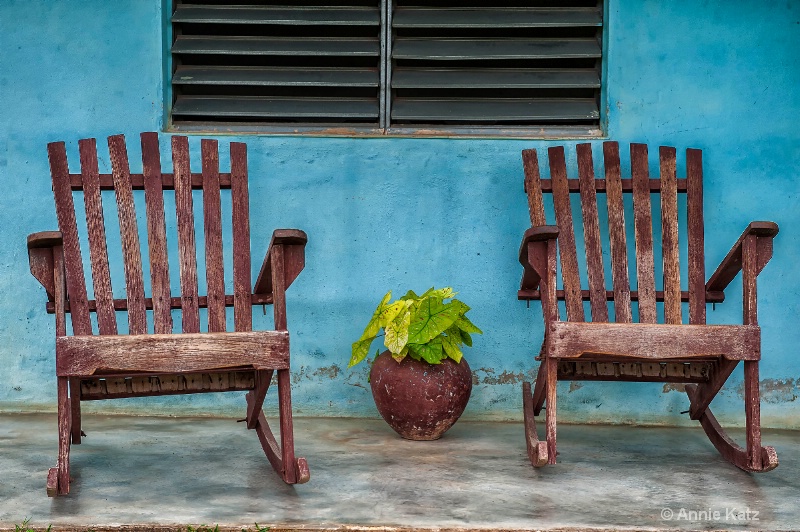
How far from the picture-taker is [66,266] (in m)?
3.17

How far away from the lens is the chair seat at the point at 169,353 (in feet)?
8.82

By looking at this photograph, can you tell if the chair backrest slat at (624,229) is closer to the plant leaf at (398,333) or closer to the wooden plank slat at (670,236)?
the wooden plank slat at (670,236)

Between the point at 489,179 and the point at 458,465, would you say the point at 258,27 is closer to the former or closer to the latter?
the point at 489,179

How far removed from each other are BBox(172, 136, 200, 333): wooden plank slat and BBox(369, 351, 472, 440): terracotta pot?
78cm

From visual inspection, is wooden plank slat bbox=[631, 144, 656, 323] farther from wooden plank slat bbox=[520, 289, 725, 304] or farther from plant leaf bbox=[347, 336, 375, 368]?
plant leaf bbox=[347, 336, 375, 368]

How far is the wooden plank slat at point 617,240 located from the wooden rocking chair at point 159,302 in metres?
1.35

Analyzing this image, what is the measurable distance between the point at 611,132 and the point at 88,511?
8.76 ft

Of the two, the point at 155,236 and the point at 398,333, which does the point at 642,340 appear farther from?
the point at 155,236

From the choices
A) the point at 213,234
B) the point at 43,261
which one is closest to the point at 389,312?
the point at 213,234

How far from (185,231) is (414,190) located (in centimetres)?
112

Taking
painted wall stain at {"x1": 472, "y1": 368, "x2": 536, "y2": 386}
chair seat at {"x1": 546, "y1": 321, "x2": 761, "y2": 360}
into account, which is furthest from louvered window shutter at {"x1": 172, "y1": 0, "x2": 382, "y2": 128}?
chair seat at {"x1": 546, "y1": 321, "x2": 761, "y2": 360}

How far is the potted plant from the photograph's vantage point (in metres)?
3.50

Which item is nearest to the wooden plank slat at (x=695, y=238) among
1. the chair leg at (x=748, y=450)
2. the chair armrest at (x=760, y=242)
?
the chair armrest at (x=760, y=242)

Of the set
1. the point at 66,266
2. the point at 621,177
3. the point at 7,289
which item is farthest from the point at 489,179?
the point at 7,289
